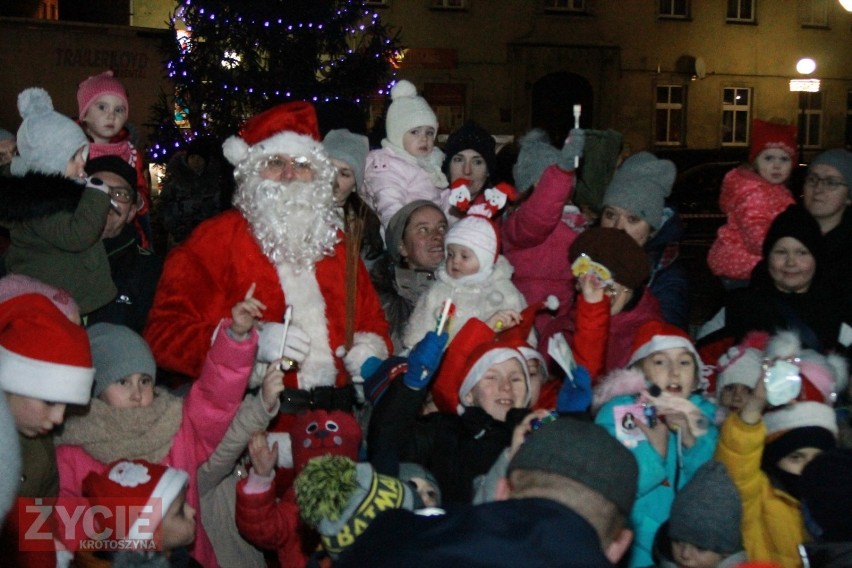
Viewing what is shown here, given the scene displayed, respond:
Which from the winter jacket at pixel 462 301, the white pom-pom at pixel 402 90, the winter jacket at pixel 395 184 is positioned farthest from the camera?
the white pom-pom at pixel 402 90

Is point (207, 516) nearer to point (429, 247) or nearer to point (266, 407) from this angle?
Answer: point (266, 407)

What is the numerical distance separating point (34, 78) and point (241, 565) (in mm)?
7725

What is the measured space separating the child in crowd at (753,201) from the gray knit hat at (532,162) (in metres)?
1.14

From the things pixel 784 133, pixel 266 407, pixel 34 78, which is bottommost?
pixel 266 407

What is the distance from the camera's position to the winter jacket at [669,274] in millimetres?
5445

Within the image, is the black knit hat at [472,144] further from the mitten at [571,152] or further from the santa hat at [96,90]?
the santa hat at [96,90]

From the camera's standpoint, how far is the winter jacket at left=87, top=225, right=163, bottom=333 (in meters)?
4.77

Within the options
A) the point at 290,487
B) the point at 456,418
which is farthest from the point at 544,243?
the point at 290,487

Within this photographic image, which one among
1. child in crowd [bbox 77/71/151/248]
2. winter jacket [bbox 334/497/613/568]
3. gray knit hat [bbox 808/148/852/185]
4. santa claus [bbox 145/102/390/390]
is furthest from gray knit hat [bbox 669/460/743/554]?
child in crowd [bbox 77/71/151/248]

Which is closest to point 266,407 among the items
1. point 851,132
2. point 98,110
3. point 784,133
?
point 98,110

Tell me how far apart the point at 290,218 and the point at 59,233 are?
106cm

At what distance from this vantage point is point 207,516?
4.16 metres

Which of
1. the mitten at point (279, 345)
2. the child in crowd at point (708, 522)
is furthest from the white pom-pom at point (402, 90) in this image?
the child in crowd at point (708, 522)

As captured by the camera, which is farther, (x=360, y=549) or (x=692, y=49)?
(x=692, y=49)
